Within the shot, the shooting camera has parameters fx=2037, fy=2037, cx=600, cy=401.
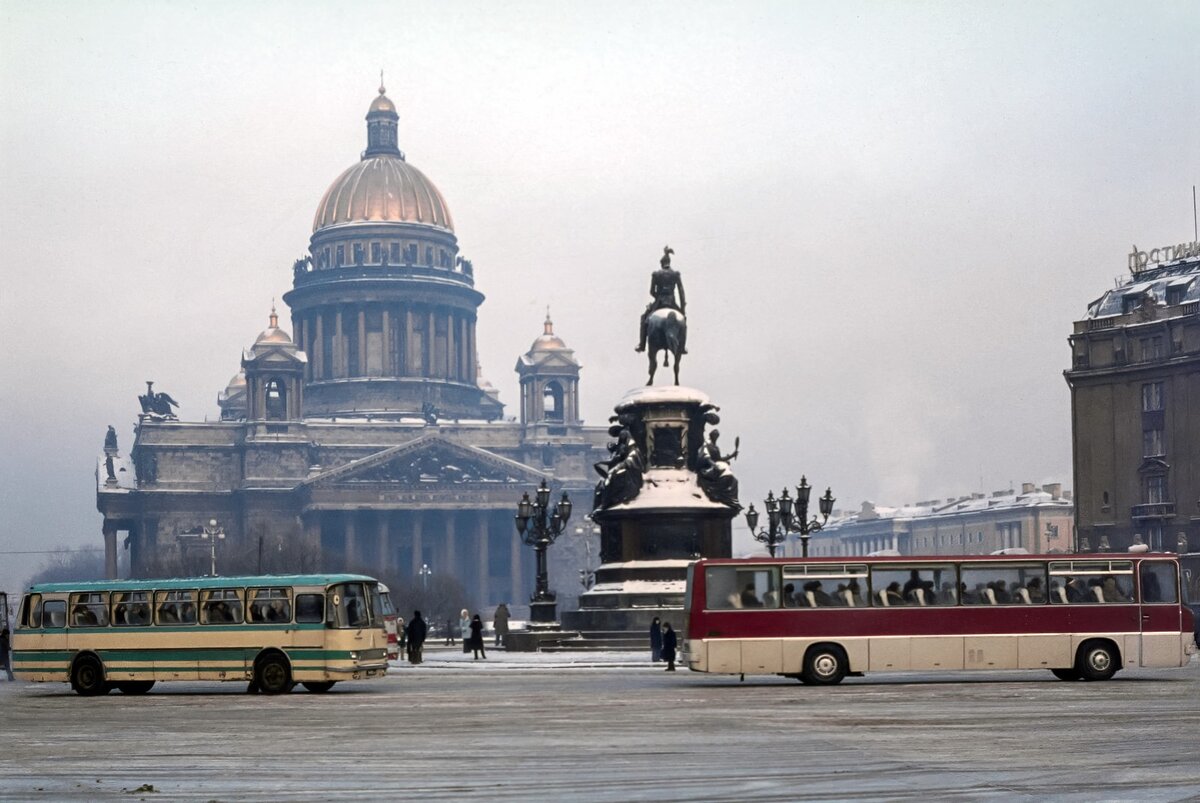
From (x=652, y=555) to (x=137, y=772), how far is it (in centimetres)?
3201

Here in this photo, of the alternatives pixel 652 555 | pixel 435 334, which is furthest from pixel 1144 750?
pixel 435 334

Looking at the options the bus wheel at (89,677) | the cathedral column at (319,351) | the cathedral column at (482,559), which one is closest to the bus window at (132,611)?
the bus wheel at (89,677)

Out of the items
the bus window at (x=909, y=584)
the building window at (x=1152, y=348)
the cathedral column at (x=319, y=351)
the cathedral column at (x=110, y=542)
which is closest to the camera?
the bus window at (x=909, y=584)

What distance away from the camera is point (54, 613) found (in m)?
35.9

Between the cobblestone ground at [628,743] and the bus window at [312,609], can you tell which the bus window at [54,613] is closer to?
the cobblestone ground at [628,743]

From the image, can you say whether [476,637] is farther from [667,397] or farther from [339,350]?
[339,350]

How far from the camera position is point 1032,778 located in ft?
55.2

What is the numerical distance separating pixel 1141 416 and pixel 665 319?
177ft

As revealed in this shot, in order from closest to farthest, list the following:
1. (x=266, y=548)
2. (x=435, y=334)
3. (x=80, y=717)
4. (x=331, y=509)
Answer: (x=80, y=717) < (x=266, y=548) < (x=331, y=509) < (x=435, y=334)

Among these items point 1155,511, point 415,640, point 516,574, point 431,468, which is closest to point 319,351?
point 431,468

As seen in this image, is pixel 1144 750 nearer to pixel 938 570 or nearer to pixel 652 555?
pixel 938 570

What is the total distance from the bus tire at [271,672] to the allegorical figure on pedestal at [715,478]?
700 inches

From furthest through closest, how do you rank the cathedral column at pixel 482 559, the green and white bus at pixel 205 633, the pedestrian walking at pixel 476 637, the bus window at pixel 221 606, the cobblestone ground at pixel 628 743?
the cathedral column at pixel 482 559, the pedestrian walking at pixel 476 637, the bus window at pixel 221 606, the green and white bus at pixel 205 633, the cobblestone ground at pixel 628 743

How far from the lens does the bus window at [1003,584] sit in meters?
34.2
